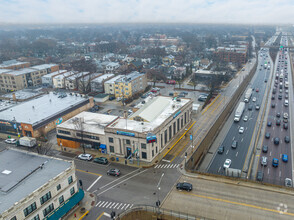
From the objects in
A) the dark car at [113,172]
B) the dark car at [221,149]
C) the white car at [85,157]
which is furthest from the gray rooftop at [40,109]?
the dark car at [221,149]

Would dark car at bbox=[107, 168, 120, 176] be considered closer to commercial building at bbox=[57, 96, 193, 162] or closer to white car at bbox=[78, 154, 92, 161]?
commercial building at bbox=[57, 96, 193, 162]

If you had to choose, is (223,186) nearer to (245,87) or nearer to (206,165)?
(206,165)

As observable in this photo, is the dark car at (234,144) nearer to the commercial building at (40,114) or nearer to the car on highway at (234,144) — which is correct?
the car on highway at (234,144)

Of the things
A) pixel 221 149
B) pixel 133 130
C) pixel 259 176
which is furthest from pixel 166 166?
pixel 259 176

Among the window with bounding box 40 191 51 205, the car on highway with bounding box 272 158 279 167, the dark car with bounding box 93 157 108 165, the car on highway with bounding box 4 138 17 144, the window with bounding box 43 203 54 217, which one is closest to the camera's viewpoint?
the window with bounding box 40 191 51 205

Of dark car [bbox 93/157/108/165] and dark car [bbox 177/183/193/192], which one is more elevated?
dark car [bbox 177/183/193/192]

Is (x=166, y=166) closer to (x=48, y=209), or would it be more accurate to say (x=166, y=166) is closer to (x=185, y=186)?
(x=185, y=186)

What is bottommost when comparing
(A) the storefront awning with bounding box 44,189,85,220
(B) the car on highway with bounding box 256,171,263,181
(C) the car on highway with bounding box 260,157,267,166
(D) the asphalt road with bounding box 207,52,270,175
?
(D) the asphalt road with bounding box 207,52,270,175

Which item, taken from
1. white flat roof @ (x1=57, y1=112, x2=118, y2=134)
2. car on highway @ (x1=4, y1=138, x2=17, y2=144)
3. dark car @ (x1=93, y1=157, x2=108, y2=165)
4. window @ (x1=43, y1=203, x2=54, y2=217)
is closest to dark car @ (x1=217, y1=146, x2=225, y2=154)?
dark car @ (x1=93, y1=157, x2=108, y2=165)
